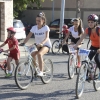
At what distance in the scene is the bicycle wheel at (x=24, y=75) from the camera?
7.63 m

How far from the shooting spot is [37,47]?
8109 millimetres

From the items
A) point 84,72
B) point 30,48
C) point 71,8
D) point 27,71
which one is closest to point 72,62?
point 30,48

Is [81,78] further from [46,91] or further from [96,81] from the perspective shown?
[46,91]

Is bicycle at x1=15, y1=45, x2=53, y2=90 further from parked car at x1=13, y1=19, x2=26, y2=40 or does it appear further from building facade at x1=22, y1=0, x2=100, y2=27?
building facade at x1=22, y1=0, x2=100, y2=27

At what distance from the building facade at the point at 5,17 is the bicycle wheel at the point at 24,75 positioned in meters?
13.8

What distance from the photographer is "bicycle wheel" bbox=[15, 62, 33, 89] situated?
7628mm

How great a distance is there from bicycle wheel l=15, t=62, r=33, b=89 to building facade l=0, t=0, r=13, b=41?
45.2 ft

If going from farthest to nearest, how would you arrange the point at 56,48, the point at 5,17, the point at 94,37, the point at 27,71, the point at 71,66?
the point at 5,17
the point at 56,48
the point at 71,66
the point at 27,71
the point at 94,37

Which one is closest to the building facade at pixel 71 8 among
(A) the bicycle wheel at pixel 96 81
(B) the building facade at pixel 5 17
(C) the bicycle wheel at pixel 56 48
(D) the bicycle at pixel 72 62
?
(B) the building facade at pixel 5 17

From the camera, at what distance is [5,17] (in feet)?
70.8

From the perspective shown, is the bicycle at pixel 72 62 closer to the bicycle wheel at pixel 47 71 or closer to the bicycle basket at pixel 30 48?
the bicycle wheel at pixel 47 71

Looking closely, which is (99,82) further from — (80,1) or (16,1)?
(80,1)

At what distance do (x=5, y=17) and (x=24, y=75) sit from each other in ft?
46.7

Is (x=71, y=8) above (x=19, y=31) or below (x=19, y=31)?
above
